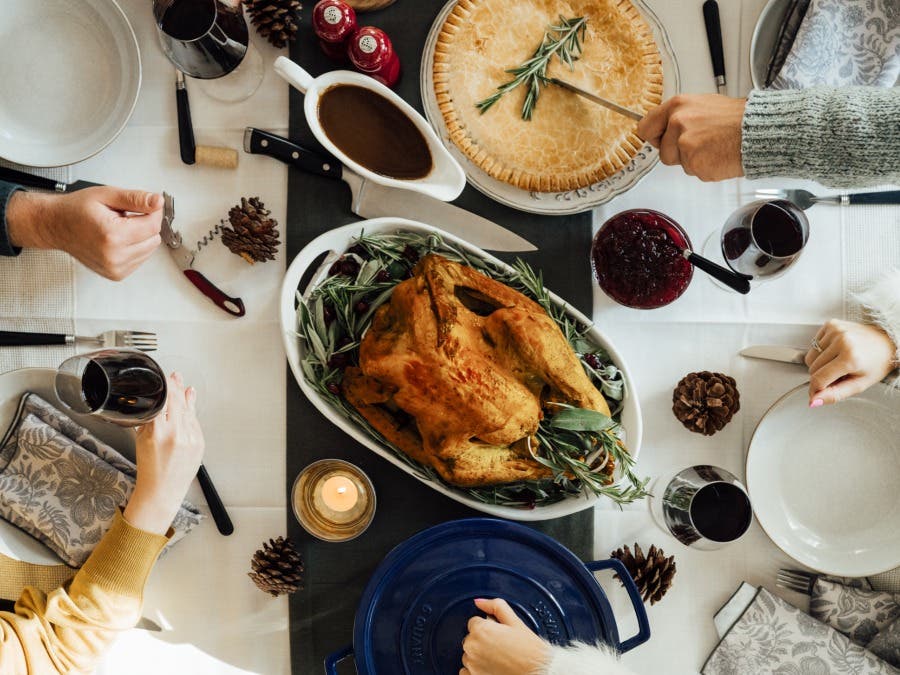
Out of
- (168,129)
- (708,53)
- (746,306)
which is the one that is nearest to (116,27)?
(168,129)

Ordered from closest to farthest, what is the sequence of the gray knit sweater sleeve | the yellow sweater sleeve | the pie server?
the gray knit sweater sleeve, the yellow sweater sleeve, the pie server

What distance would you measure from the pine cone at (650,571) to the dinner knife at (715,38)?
77cm

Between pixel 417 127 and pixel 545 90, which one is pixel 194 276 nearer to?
pixel 417 127

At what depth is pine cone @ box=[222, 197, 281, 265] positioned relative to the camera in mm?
1048

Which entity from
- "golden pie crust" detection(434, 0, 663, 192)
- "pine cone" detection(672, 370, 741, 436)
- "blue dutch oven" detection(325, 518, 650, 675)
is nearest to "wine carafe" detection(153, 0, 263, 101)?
"golden pie crust" detection(434, 0, 663, 192)

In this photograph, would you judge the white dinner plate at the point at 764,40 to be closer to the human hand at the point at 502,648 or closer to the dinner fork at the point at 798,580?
the dinner fork at the point at 798,580

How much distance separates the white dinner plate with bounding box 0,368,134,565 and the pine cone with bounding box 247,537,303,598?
0.31 metres

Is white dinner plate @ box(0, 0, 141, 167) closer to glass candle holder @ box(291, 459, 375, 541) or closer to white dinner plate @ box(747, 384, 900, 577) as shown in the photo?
glass candle holder @ box(291, 459, 375, 541)

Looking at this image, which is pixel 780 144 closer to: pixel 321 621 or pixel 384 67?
pixel 384 67

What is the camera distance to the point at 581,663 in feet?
2.92

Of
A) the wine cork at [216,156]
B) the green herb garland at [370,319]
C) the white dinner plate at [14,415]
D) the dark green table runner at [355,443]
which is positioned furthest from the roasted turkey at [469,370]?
the white dinner plate at [14,415]

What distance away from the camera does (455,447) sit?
902mm

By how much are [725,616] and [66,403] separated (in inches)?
42.8

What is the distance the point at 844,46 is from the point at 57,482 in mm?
1372
